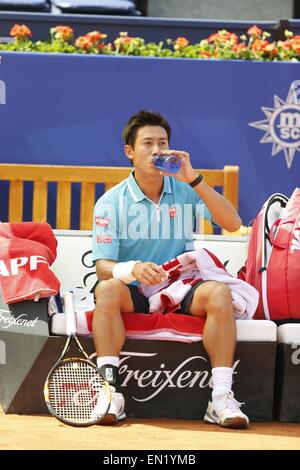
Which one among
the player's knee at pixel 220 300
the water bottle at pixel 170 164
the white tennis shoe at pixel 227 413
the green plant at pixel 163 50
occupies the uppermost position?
the green plant at pixel 163 50

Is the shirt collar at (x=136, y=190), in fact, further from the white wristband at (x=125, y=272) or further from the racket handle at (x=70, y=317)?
the racket handle at (x=70, y=317)

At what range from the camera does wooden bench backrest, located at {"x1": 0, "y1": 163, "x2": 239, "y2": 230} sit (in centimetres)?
685

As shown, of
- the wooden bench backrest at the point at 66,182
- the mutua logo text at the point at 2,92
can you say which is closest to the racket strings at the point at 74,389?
the wooden bench backrest at the point at 66,182

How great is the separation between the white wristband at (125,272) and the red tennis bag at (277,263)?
656mm

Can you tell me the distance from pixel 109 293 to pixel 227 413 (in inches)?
26.0

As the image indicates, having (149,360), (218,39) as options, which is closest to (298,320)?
(149,360)

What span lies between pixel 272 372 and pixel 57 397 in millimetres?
893

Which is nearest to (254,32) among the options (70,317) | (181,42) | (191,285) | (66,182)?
(181,42)

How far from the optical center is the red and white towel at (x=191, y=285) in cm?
495

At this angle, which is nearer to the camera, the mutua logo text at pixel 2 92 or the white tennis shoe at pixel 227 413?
the white tennis shoe at pixel 227 413

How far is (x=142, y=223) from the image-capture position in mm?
5164

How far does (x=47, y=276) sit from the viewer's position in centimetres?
501

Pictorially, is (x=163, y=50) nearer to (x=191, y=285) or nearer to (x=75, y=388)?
(x=191, y=285)

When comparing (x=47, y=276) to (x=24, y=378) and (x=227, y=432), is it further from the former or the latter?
(x=227, y=432)
